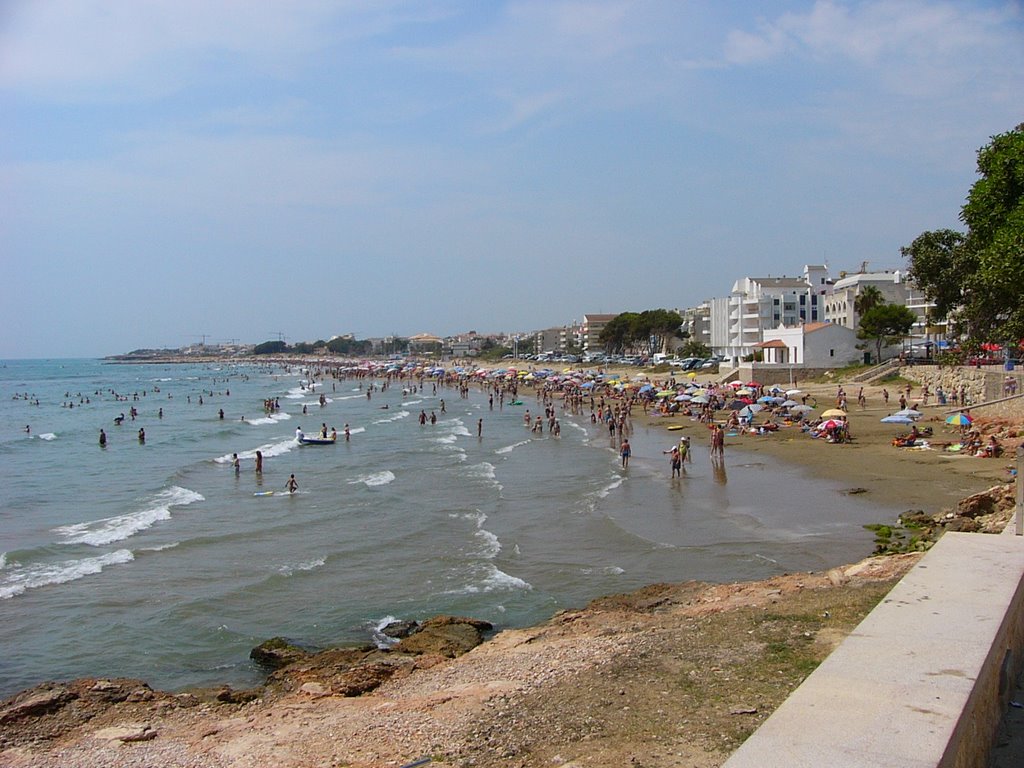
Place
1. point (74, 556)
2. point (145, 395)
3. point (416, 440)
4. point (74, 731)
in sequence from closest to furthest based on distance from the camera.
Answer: point (74, 731), point (74, 556), point (416, 440), point (145, 395)

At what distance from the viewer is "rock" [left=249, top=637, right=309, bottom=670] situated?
1224 centimetres

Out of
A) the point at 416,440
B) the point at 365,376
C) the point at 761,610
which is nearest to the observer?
the point at 761,610

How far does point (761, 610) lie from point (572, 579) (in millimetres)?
5561

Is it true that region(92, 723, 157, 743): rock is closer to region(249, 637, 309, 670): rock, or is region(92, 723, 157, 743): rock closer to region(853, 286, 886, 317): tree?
region(249, 637, 309, 670): rock

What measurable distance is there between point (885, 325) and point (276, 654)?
172ft

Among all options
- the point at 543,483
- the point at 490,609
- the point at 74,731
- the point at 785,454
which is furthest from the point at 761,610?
the point at 785,454

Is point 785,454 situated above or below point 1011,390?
below

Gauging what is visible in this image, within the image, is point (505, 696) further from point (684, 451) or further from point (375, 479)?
point (375, 479)

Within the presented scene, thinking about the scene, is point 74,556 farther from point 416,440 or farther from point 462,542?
point 416,440

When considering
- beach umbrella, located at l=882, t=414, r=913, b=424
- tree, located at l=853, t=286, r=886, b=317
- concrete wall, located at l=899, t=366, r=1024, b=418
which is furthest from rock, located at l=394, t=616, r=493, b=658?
tree, located at l=853, t=286, r=886, b=317

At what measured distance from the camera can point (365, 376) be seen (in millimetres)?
123188

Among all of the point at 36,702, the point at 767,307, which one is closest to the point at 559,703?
the point at 36,702

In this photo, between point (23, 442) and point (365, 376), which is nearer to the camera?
point (23, 442)

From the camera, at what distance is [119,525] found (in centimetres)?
2352
